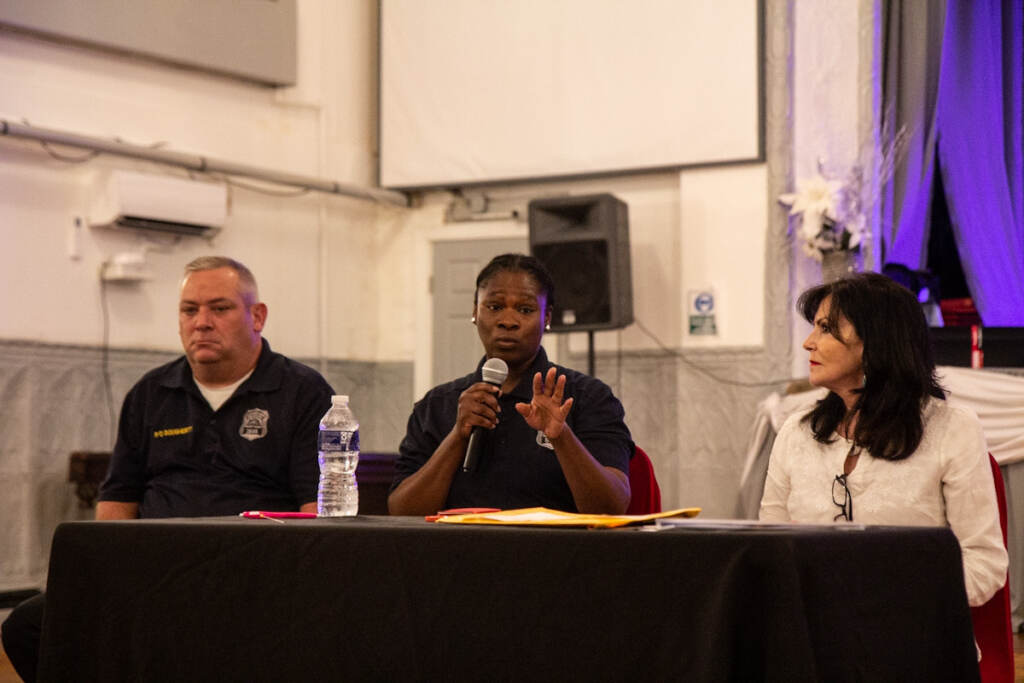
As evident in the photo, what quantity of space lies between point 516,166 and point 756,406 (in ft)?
6.59

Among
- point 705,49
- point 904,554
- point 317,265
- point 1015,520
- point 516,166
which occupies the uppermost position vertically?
point 705,49

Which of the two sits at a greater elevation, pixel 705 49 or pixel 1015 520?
pixel 705 49

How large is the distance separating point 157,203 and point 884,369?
4.74 m

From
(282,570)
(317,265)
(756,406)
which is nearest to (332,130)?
(317,265)

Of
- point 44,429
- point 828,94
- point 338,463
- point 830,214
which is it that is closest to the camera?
point 338,463

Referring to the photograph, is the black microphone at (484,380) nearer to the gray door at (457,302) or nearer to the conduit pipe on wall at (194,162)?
the conduit pipe on wall at (194,162)

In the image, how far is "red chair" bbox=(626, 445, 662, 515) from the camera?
2.81 meters

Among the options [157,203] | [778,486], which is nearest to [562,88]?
[157,203]

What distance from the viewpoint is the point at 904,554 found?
5.51 ft

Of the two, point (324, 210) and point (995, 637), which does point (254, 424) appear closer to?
point (995, 637)

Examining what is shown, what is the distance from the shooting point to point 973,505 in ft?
7.23

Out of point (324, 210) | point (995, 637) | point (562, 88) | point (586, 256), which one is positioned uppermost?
point (562, 88)

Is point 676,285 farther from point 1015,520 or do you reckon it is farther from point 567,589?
point 567,589

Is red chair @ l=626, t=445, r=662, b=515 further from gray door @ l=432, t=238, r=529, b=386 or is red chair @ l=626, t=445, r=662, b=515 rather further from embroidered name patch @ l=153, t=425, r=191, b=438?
gray door @ l=432, t=238, r=529, b=386
